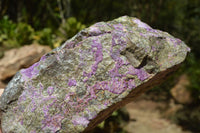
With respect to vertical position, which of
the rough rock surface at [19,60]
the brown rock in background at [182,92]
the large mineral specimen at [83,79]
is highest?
the large mineral specimen at [83,79]

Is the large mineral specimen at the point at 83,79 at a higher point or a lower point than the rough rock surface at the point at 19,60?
higher

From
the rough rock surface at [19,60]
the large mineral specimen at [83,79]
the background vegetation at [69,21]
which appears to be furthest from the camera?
the background vegetation at [69,21]

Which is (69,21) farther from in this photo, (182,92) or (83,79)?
→ (83,79)

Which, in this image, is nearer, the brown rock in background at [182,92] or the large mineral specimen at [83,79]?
the large mineral specimen at [83,79]

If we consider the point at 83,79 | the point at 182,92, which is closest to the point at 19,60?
the point at 83,79

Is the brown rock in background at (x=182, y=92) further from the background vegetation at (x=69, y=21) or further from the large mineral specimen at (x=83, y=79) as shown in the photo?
the large mineral specimen at (x=83, y=79)

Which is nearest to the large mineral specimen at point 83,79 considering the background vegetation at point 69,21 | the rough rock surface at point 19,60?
the rough rock surface at point 19,60

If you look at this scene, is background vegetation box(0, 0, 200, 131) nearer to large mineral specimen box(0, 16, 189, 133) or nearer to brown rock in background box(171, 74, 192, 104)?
brown rock in background box(171, 74, 192, 104)
